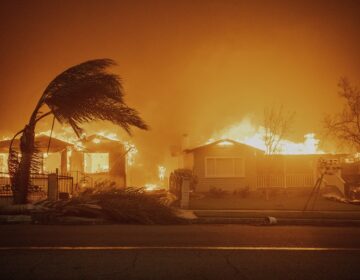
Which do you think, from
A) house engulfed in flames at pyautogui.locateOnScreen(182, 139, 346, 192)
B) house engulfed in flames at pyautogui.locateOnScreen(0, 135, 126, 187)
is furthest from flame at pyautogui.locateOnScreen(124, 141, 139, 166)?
house engulfed in flames at pyautogui.locateOnScreen(182, 139, 346, 192)

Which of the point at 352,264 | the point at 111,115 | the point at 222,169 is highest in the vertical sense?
the point at 111,115

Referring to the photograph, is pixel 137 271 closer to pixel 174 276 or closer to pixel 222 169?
pixel 174 276

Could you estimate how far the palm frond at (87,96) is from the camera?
12680mm

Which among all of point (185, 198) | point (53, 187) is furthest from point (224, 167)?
point (53, 187)

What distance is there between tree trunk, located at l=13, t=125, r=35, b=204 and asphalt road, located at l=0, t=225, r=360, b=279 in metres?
3.92

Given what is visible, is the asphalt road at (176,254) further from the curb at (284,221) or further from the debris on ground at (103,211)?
Result: the curb at (284,221)

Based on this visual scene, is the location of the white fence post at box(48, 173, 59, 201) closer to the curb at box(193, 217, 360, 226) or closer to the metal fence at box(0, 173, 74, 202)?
the metal fence at box(0, 173, 74, 202)

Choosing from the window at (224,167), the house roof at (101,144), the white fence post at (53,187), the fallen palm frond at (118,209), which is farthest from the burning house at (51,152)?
the fallen palm frond at (118,209)

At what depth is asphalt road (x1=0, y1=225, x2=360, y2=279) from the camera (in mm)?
5293

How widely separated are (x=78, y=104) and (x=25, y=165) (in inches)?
110

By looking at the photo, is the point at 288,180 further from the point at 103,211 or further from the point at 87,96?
the point at 103,211

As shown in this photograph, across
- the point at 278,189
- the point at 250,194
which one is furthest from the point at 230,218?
the point at 278,189

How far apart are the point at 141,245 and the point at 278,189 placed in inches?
744

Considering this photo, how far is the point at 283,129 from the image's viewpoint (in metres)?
32.1
